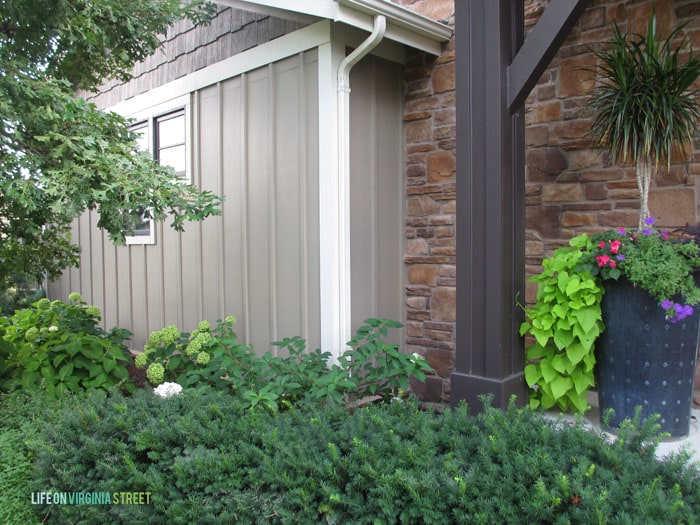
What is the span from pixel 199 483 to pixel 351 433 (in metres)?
0.64

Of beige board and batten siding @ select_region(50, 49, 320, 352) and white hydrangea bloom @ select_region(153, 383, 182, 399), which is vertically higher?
beige board and batten siding @ select_region(50, 49, 320, 352)

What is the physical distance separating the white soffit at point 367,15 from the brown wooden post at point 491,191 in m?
0.66

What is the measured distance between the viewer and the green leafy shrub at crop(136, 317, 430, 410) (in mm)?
3180

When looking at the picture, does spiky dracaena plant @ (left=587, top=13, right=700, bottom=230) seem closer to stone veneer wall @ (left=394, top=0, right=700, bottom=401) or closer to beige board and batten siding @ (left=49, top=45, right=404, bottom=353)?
stone veneer wall @ (left=394, top=0, right=700, bottom=401)

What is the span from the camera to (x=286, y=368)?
332cm

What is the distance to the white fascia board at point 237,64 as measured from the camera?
12.1 ft

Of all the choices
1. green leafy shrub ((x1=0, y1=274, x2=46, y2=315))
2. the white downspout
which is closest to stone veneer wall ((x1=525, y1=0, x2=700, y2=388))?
the white downspout

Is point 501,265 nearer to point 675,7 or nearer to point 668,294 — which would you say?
point 668,294

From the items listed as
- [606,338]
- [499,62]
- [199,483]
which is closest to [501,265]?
[606,338]

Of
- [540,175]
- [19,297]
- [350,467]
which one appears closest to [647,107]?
[540,175]

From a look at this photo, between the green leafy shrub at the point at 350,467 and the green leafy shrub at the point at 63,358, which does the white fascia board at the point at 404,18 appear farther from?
the green leafy shrub at the point at 63,358

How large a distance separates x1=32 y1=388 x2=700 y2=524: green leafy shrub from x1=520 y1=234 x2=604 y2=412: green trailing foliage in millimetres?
646

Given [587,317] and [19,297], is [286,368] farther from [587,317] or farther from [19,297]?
[19,297]

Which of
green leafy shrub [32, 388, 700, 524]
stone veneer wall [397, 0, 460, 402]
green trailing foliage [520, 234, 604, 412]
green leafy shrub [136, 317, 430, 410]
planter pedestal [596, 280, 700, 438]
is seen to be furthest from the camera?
stone veneer wall [397, 0, 460, 402]
